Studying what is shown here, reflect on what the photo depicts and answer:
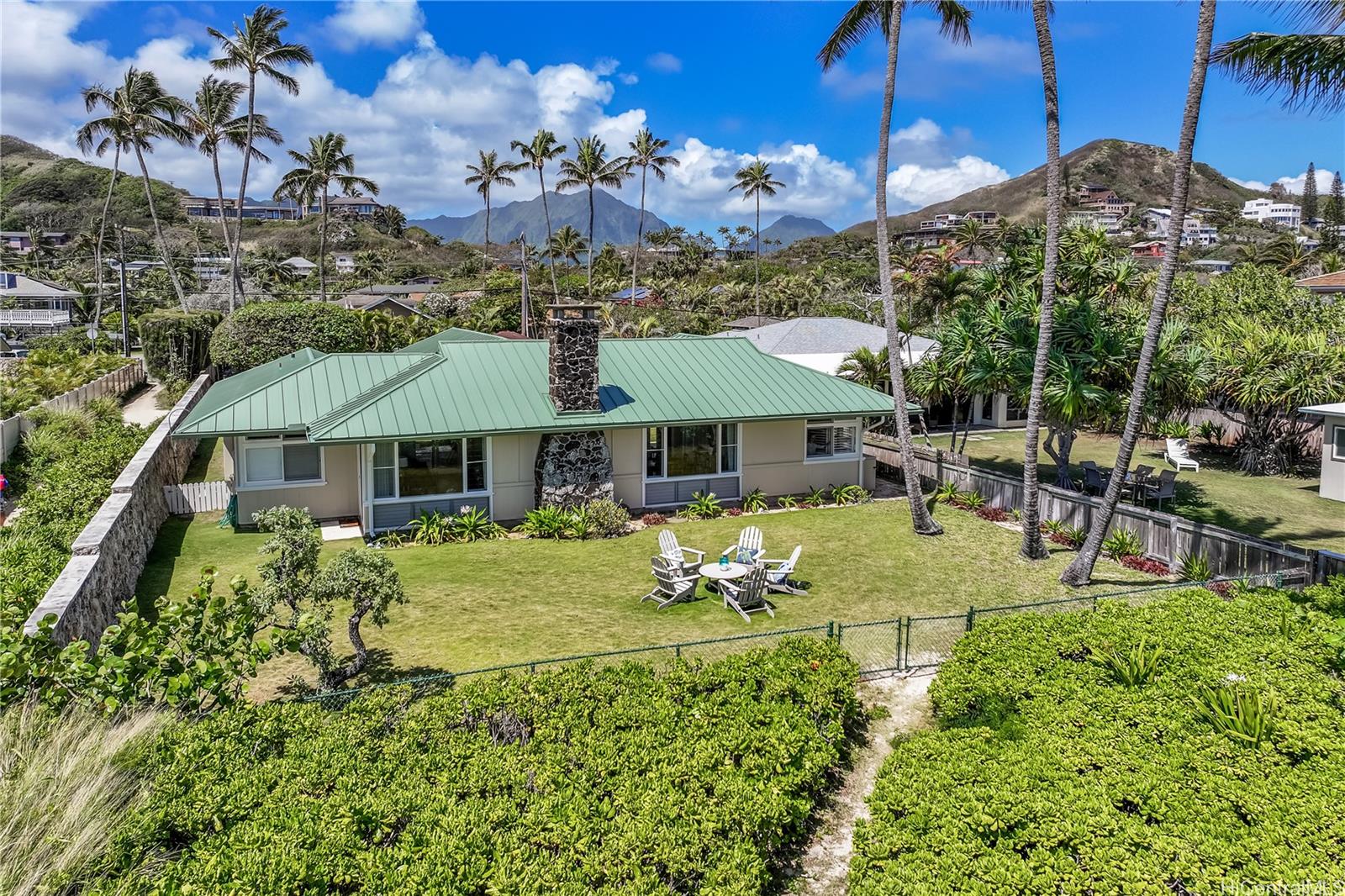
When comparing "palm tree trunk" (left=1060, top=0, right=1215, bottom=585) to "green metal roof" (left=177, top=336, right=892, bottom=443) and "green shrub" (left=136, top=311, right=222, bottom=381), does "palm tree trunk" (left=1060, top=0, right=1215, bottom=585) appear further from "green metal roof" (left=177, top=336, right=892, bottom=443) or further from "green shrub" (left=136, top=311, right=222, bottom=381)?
"green shrub" (left=136, top=311, right=222, bottom=381)

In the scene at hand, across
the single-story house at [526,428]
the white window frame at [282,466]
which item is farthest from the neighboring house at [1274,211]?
the white window frame at [282,466]

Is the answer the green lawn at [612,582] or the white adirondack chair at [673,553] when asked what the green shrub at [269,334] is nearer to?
the green lawn at [612,582]

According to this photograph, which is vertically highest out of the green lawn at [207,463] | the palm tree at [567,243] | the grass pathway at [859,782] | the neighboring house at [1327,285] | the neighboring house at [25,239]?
the neighboring house at [25,239]

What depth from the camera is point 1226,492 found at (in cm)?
2138

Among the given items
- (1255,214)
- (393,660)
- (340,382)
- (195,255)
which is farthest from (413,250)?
(1255,214)

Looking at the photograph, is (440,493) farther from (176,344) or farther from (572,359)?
(176,344)

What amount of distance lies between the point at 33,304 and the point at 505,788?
8922cm

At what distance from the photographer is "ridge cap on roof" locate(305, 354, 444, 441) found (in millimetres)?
16750

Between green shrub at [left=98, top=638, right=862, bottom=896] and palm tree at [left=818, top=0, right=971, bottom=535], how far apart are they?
985cm

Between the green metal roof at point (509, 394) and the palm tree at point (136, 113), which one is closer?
the green metal roof at point (509, 394)

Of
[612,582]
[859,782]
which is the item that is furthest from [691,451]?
[859,782]

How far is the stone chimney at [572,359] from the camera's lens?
18.1m

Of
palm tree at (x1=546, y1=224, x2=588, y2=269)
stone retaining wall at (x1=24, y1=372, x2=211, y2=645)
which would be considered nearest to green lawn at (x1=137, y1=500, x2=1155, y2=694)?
stone retaining wall at (x1=24, y1=372, x2=211, y2=645)

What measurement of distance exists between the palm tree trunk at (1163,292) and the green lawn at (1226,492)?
5.73 meters
